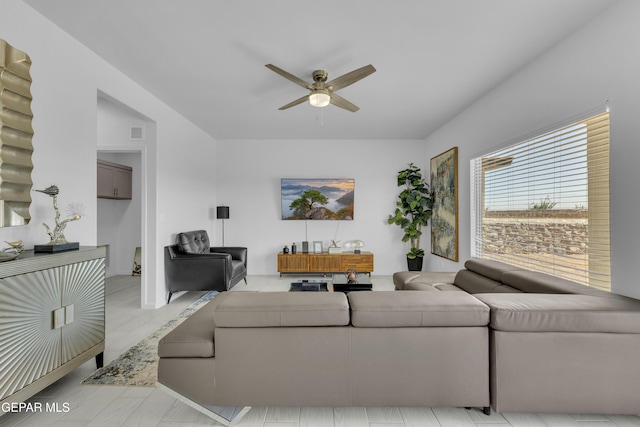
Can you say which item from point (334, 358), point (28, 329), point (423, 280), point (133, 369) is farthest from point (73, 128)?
point (423, 280)

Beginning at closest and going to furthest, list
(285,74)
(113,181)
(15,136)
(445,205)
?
(15,136), (285,74), (445,205), (113,181)

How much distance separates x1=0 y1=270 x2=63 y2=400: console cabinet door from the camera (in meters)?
1.71

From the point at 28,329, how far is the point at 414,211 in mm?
5512

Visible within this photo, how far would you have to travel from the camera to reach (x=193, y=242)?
15.8 feet

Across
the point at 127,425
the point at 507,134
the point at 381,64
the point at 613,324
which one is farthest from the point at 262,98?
the point at 613,324

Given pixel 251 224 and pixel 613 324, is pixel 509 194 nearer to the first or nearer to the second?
pixel 613 324

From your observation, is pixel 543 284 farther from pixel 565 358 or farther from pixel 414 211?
pixel 414 211

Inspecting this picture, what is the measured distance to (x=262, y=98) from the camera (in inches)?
157

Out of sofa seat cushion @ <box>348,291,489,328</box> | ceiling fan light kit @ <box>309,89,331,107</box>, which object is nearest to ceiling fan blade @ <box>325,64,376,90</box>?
ceiling fan light kit @ <box>309,89,331,107</box>

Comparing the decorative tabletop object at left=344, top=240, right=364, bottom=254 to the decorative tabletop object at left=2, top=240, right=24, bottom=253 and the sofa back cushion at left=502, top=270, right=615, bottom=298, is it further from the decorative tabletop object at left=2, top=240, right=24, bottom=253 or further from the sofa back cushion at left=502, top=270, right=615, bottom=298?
the decorative tabletop object at left=2, top=240, right=24, bottom=253

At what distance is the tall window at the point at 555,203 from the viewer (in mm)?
2361

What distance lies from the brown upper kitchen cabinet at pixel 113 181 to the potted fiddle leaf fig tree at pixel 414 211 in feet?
16.7

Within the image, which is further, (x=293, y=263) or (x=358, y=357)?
(x=293, y=263)

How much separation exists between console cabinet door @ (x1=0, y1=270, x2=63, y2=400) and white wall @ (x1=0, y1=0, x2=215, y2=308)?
0.52m
